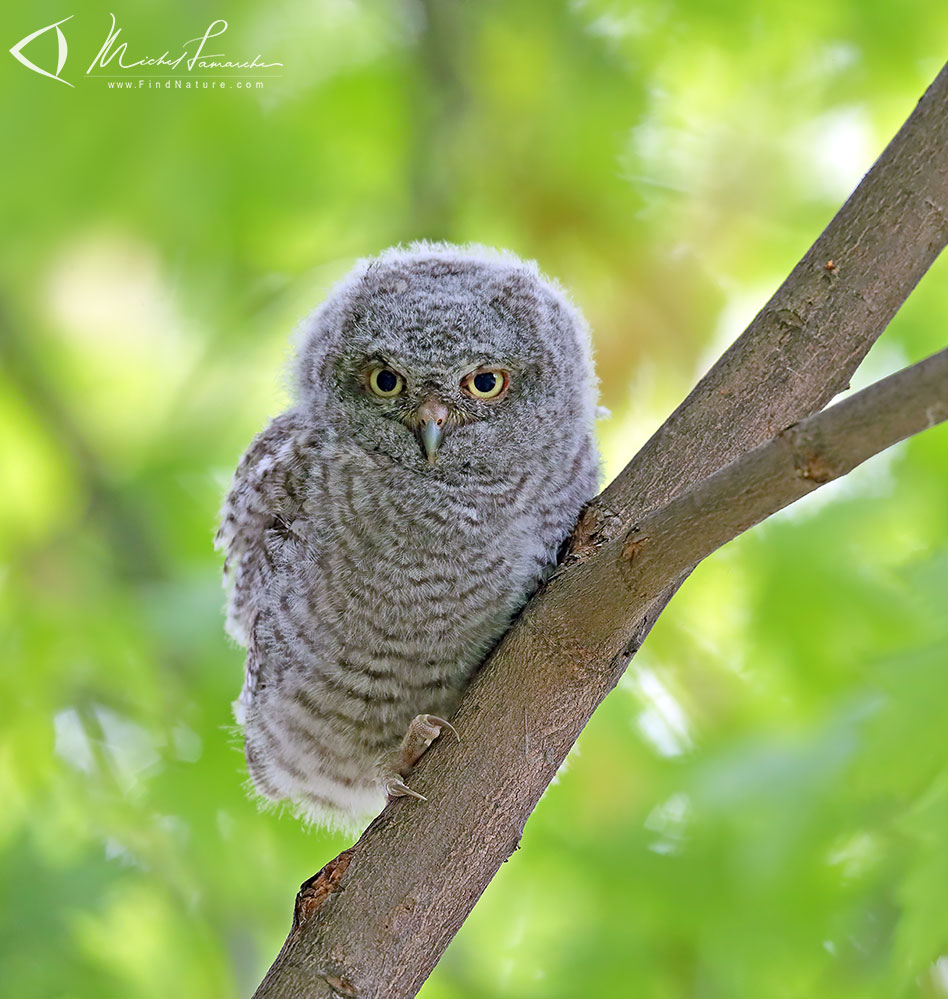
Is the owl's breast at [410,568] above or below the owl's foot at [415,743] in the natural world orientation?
above

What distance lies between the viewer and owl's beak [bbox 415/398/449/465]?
7.63 feet

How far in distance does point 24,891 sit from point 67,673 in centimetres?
58

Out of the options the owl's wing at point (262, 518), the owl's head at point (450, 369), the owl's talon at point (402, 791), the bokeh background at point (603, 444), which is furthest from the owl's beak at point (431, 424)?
the owl's talon at point (402, 791)

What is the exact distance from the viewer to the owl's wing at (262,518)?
246 centimetres

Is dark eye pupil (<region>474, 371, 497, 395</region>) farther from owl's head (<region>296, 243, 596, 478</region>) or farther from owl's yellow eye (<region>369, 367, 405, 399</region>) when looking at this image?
owl's yellow eye (<region>369, 367, 405, 399</region>)

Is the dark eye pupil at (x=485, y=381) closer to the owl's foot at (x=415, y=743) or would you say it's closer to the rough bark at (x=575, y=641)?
the rough bark at (x=575, y=641)

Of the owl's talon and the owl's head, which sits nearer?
the owl's talon

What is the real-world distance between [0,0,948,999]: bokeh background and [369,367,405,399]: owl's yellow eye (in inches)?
15.1

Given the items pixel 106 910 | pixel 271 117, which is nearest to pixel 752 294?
pixel 271 117

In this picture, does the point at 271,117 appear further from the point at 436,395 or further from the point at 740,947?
the point at 740,947

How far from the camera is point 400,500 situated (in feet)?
7.63

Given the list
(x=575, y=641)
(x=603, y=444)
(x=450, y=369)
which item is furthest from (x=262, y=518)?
(x=603, y=444)

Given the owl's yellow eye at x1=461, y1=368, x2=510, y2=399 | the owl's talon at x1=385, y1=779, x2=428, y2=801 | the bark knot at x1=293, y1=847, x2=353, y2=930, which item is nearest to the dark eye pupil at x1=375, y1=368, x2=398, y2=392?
the owl's yellow eye at x1=461, y1=368, x2=510, y2=399

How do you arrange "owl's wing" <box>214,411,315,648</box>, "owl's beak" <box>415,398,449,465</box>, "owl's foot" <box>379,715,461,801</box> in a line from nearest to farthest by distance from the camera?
1. "owl's foot" <box>379,715,461,801</box>
2. "owl's beak" <box>415,398,449,465</box>
3. "owl's wing" <box>214,411,315,648</box>
